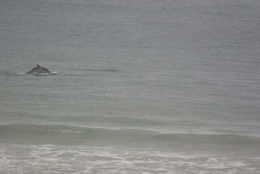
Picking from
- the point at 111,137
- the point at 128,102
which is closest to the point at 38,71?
the point at 128,102

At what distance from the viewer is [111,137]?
13055 mm

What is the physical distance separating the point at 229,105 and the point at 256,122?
2.62 metres

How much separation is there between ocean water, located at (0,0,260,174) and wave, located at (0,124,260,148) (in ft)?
0.06

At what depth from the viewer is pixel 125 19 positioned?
62000 millimetres

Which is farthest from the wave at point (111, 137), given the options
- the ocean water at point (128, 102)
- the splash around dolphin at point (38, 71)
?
the splash around dolphin at point (38, 71)

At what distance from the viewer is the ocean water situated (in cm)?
1118

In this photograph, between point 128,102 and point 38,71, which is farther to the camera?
point 38,71

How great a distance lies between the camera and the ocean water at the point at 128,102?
Result: 11180mm

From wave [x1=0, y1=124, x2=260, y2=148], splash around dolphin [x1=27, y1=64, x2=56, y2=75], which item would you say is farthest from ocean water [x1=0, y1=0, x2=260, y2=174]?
splash around dolphin [x1=27, y1=64, x2=56, y2=75]

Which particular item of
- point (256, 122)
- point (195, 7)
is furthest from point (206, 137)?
point (195, 7)

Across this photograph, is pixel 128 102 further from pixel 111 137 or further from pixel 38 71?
pixel 38 71

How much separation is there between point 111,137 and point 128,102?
18.7 feet

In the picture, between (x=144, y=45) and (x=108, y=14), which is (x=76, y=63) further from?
(x=108, y=14)

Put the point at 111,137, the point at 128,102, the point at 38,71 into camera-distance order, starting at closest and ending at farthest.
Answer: the point at 111,137 → the point at 128,102 → the point at 38,71
